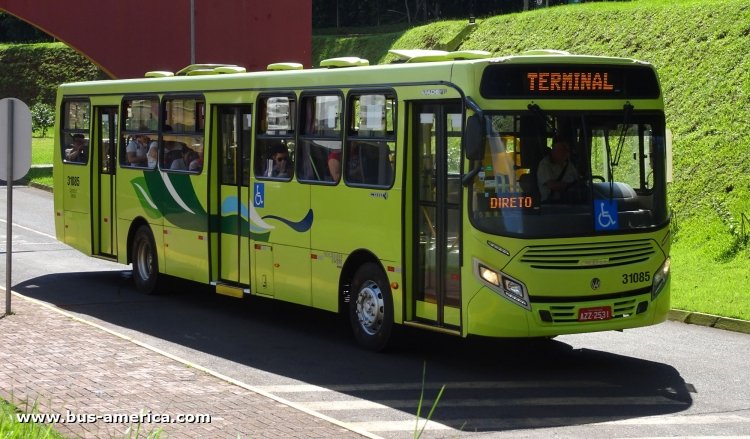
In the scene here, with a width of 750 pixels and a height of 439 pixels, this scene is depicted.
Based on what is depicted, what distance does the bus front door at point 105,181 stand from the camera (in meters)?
18.7

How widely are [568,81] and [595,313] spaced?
85.2 inches

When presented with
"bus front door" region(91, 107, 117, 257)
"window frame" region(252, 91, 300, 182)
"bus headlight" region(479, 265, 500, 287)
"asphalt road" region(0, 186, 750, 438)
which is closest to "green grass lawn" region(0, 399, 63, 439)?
"asphalt road" region(0, 186, 750, 438)

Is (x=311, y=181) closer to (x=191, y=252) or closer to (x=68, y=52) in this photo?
(x=191, y=252)

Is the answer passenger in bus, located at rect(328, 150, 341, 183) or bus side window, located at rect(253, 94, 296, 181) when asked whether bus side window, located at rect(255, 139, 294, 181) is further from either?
passenger in bus, located at rect(328, 150, 341, 183)

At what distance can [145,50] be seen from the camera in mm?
42188

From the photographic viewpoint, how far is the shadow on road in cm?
1055

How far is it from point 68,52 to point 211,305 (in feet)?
222

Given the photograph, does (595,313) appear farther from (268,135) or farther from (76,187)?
(76,187)

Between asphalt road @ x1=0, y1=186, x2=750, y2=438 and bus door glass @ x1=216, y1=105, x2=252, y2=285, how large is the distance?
671 mm

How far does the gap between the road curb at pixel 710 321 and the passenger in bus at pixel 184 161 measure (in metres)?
6.40

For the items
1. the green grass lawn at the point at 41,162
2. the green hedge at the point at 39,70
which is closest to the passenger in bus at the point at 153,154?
the green grass lawn at the point at 41,162

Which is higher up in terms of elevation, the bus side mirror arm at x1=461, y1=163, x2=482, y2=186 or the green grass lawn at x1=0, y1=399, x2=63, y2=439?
the bus side mirror arm at x1=461, y1=163, x2=482, y2=186

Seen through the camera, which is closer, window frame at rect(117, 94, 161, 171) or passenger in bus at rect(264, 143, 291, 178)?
passenger in bus at rect(264, 143, 291, 178)

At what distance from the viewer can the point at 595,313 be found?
11727 mm
